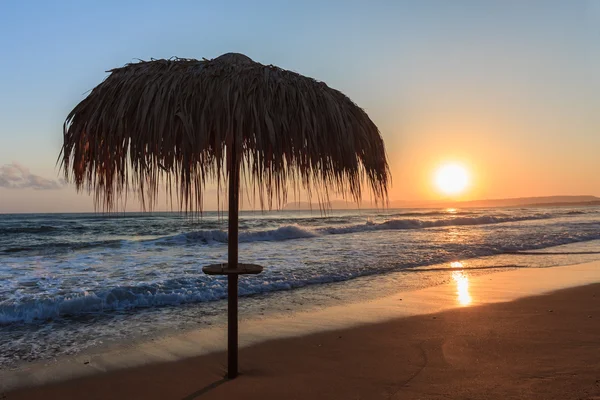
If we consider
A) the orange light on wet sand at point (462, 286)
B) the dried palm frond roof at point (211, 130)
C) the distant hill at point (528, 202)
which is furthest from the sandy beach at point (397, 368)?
the distant hill at point (528, 202)

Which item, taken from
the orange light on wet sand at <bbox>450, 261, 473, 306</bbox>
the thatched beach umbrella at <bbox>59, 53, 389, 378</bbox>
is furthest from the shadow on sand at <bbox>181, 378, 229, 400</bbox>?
the orange light on wet sand at <bbox>450, 261, 473, 306</bbox>

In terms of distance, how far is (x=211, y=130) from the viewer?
3381 mm

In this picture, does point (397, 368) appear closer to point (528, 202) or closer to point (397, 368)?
point (397, 368)

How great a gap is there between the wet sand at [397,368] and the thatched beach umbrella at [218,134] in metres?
1.06

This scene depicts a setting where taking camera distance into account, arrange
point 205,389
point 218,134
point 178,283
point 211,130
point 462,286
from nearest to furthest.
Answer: point 218,134 < point 211,130 < point 205,389 < point 462,286 < point 178,283

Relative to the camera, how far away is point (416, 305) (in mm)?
7332

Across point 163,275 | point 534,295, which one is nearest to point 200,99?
point 534,295

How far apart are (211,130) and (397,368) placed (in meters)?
2.98

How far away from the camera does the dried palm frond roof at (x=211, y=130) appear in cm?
313

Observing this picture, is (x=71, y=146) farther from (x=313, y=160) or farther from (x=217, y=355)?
(x=217, y=355)

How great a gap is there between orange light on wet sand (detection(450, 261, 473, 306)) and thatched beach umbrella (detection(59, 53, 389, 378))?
495 centimetres

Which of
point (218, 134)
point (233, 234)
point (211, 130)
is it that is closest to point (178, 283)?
point (233, 234)

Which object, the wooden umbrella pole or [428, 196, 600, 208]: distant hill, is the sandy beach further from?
[428, 196, 600, 208]: distant hill

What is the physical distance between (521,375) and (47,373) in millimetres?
4733
